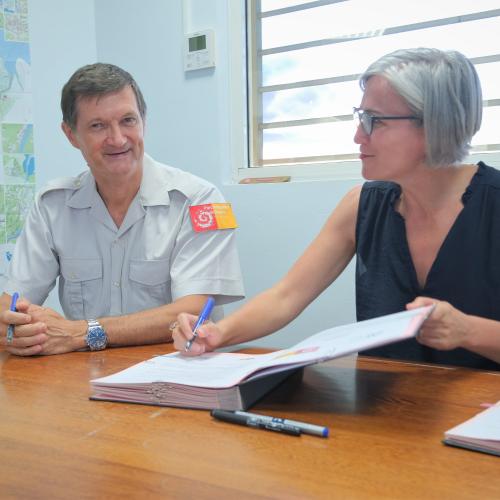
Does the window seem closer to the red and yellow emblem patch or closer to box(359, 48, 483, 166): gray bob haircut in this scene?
the red and yellow emblem patch

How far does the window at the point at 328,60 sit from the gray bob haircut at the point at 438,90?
926 mm

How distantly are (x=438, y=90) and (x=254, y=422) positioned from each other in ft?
2.74

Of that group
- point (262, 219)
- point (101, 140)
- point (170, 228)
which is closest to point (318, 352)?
point (170, 228)

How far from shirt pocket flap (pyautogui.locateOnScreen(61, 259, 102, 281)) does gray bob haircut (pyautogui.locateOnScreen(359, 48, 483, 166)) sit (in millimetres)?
1006

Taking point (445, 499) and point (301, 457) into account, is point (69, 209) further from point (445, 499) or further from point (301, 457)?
point (445, 499)

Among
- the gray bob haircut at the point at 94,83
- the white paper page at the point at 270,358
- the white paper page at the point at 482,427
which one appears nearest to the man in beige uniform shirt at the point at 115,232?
the gray bob haircut at the point at 94,83

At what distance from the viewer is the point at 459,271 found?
1.30 m

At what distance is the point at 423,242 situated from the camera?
4.49ft

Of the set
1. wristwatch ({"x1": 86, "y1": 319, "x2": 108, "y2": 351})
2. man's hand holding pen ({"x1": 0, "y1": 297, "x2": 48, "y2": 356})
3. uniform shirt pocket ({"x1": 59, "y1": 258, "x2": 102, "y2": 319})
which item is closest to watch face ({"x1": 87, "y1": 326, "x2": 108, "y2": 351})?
wristwatch ({"x1": 86, "y1": 319, "x2": 108, "y2": 351})

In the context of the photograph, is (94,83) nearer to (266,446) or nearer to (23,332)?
(23,332)

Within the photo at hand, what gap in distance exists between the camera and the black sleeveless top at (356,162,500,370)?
129 centimetres

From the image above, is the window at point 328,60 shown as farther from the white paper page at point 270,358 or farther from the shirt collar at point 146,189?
the white paper page at point 270,358

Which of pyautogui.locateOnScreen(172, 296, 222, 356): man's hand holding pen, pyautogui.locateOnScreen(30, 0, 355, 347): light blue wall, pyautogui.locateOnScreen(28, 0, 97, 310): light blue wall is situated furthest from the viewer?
pyautogui.locateOnScreen(28, 0, 97, 310): light blue wall

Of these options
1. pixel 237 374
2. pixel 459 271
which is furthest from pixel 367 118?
pixel 237 374
